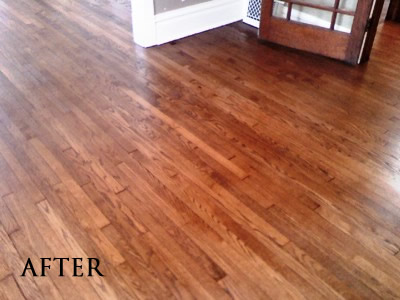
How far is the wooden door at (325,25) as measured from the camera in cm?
278

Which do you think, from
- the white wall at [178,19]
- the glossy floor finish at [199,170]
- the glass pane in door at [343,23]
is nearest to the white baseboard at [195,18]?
the white wall at [178,19]

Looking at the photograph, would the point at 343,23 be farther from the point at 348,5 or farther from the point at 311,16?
the point at 311,16

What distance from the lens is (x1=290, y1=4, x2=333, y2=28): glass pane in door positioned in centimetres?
295

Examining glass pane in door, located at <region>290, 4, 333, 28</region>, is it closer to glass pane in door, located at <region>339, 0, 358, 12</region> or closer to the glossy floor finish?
glass pane in door, located at <region>339, 0, 358, 12</region>

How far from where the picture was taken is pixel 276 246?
166cm

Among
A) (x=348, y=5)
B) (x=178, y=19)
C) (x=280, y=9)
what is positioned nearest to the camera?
(x=348, y=5)

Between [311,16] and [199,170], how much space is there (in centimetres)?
174

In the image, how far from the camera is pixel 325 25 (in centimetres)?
297

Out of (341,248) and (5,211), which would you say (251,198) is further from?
(5,211)

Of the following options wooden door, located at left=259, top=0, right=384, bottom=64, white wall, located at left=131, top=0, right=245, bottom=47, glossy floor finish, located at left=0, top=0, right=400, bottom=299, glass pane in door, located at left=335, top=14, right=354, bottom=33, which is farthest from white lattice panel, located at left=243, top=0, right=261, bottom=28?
glass pane in door, located at left=335, top=14, right=354, bottom=33

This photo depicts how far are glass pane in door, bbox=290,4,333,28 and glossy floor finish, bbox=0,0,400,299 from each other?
275 millimetres

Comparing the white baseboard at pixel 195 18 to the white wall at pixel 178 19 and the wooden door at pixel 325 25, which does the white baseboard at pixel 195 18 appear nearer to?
the white wall at pixel 178 19

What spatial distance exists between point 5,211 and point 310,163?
1.56 meters

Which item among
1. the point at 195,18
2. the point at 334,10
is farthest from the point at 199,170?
the point at 195,18
